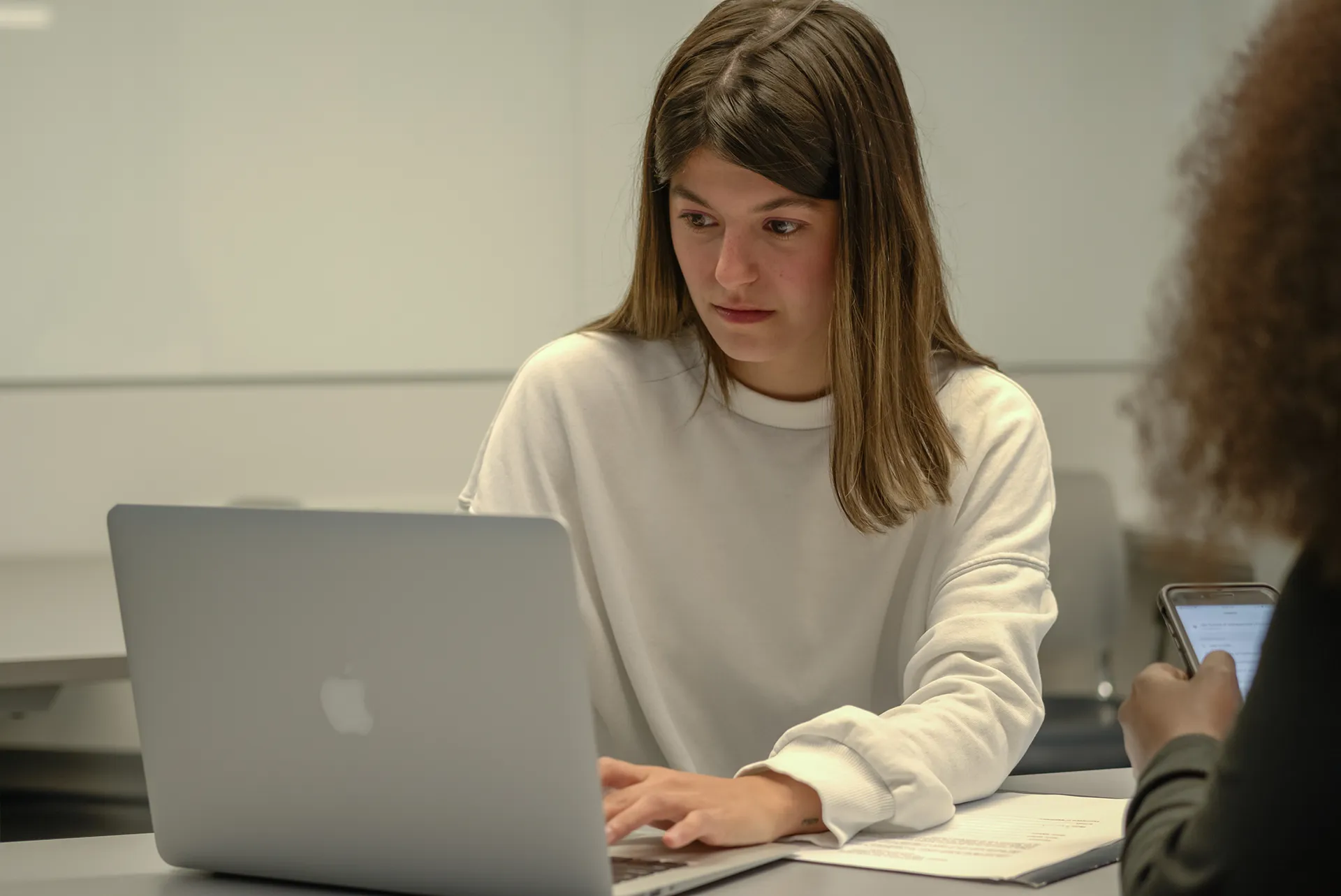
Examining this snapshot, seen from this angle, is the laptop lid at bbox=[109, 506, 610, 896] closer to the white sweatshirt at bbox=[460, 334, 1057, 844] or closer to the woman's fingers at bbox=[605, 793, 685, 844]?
the woman's fingers at bbox=[605, 793, 685, 844]

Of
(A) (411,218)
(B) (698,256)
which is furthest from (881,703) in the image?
(A) (411,218)

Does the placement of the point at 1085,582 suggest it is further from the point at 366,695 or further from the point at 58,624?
the point at 366,695

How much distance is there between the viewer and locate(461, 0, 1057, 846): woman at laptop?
4.16ft

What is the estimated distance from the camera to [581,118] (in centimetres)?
304

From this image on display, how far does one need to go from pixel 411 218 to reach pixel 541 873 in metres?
2.28

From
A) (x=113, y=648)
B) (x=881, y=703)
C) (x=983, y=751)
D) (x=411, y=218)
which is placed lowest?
(x=113, y=648)

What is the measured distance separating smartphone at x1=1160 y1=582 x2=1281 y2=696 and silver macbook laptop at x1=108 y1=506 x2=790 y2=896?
0.37 metres

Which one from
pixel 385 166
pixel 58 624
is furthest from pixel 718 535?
pixel 385 166

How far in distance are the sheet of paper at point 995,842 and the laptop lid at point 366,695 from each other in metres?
0.24

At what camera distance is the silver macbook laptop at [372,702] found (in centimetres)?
83

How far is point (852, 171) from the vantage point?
4.25ft

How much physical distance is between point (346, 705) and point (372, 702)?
21mm

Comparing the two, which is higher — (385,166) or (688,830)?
(385,166)

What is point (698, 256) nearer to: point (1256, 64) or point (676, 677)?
point (676, 677)
